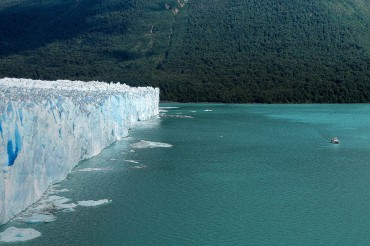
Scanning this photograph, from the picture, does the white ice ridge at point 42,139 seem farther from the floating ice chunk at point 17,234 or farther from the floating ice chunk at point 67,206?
the floating ice chunk at point 67,206

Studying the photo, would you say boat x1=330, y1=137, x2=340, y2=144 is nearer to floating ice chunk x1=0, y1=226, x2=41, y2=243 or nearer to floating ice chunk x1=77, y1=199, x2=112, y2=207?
floating ice chunk x1=77, y1=199, x2=112, y2=207

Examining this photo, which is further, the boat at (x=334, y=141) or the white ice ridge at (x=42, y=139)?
the boat at (x=334, y=141)

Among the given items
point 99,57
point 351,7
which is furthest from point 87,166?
point 351,7

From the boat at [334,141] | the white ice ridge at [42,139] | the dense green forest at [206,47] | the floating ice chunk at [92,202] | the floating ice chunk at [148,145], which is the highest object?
the dense green forest at [206,47]

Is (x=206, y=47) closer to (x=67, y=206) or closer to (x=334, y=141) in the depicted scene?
(x=334, y=141)

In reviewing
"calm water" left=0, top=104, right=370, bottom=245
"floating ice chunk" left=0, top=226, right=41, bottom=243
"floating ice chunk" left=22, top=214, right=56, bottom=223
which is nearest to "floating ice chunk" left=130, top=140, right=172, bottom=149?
"calm water" left=0, top=104, right=370, bottom=245

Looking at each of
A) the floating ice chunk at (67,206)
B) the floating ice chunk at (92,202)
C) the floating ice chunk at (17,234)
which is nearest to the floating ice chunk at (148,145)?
the floating ice chunk at (92,202)
